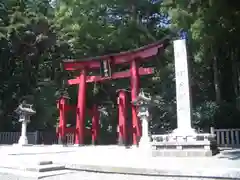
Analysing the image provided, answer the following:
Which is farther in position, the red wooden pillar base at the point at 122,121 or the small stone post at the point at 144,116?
the red wooden pillar base at the point at 122,121

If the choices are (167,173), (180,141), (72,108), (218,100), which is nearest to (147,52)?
(218,100)

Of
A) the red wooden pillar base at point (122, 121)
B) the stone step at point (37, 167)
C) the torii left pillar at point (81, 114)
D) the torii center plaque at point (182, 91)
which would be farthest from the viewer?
the torii left pillar at point (81, 114)

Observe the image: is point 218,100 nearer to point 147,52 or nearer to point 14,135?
point 147,52

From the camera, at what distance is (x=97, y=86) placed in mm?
19391

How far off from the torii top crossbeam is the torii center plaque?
455cm

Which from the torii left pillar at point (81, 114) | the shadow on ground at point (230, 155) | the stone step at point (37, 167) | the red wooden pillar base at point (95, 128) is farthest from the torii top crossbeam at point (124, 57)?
the stone step at point (37, 167)

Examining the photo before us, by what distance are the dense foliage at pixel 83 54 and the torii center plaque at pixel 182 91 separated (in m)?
6.51

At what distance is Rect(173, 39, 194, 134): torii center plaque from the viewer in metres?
8.27

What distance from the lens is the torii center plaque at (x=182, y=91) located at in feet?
27.1

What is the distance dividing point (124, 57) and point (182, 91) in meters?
6.78

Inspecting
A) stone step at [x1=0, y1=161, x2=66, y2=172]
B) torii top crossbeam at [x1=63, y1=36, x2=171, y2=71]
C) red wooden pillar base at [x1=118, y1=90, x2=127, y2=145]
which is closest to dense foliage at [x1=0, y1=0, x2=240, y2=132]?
torii top crossbeam at [x1=63, y1=36, x2=171, y2=71]

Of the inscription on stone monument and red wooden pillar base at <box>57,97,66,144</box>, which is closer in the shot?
the inscription on stone monument

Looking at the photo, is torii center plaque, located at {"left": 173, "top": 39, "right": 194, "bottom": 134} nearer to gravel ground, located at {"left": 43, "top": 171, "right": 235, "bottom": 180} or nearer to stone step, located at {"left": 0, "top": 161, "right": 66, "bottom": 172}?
gravel ground, located at {"left": 43, "top": 171, "right": 235, "bottom": 180}

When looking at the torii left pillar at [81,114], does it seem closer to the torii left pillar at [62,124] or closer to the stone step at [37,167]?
the torii left pillar at [62,124]
